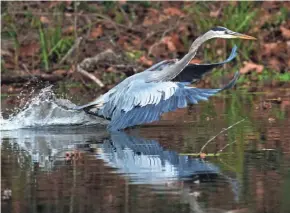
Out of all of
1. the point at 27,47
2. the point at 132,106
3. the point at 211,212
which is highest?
the point at 27,47

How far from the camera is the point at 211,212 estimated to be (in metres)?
6.22

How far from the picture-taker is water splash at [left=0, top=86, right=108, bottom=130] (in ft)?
37.6

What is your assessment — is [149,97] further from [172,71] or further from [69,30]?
[69,30]

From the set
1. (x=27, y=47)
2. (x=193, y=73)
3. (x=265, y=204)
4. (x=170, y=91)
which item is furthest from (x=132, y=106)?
(x=27, y=47)

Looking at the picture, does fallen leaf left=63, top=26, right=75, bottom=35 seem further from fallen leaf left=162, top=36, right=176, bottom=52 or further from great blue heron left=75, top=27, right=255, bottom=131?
great blue heron left=75, top=27, right=255, bottom=131

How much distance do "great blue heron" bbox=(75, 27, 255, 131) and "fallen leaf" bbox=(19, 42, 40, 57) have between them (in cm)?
593

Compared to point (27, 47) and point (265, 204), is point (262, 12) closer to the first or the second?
point (27, 47)

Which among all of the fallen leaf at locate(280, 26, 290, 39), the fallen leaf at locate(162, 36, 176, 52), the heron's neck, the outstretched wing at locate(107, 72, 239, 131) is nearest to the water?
the outstretched wing at locate(107, 72, 239, 131)

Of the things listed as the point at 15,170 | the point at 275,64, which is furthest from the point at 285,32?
the point at 15,170

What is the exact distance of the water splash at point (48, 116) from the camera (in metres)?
11.5

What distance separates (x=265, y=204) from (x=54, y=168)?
2.27 metres

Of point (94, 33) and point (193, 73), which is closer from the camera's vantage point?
point (193, 73)

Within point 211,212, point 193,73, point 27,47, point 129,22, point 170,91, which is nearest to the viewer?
point 211,212

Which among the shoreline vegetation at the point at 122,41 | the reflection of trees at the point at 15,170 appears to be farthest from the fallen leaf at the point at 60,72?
the reflection of trees at the point at 15,170
